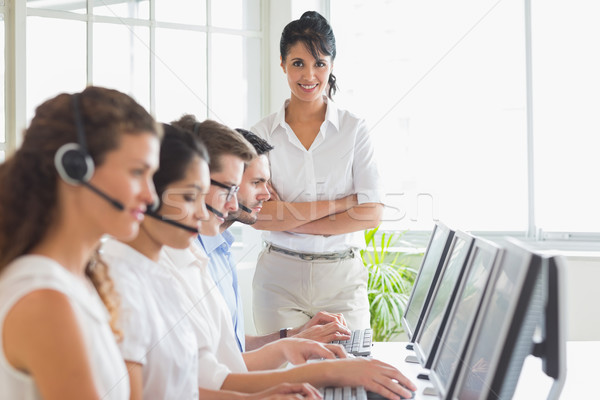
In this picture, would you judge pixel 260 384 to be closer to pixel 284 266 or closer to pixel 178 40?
pixel 284 266

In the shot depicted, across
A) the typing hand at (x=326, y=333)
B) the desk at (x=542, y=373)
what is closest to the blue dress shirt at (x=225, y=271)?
the typing hand at (x=326, y=333)

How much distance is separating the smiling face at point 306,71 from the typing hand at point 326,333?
0.98 m

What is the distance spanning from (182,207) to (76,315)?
16.2 inches

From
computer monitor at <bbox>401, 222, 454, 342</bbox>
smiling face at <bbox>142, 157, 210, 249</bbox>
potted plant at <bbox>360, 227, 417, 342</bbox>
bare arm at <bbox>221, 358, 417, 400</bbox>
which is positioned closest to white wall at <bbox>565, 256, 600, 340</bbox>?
potted plant at <bbox>360, 227, 417, 342</bbox>

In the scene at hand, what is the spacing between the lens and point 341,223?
2.41 metres

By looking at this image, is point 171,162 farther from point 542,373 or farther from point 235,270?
point 542,373

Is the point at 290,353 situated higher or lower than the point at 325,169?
lower

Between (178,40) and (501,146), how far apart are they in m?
1.98

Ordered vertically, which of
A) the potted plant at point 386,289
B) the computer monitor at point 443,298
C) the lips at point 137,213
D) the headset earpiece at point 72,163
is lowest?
the potted plant at point 386,289

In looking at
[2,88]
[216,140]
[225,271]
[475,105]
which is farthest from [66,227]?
[475,105]

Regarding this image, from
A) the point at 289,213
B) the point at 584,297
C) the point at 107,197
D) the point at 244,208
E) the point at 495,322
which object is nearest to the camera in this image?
the point at 107,197

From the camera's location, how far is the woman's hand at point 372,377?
1.36 m

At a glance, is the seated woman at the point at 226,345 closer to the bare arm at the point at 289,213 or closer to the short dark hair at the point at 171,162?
the short dark hair at the point at 171,162

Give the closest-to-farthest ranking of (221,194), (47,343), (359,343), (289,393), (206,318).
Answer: (47,343) → (289,393) → (206,318) → (221,194) → (359,343)
